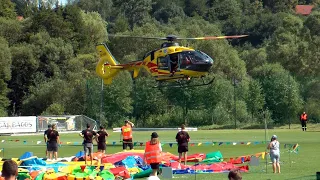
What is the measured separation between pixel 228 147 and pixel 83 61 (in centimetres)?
5673

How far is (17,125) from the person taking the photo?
66.6 meters

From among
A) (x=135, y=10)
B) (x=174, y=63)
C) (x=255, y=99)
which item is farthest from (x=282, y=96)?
(x=135, y=10)

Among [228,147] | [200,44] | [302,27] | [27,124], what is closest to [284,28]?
[302,27]

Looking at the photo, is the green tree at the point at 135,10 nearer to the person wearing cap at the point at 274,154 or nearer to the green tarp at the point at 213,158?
the green tarp at the point at 213,158

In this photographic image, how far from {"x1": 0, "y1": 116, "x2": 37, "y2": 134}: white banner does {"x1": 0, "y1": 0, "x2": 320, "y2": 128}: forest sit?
1118cm

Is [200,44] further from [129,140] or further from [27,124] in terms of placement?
[129,140]

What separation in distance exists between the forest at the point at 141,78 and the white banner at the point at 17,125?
11.2 metres

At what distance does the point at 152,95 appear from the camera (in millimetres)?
79812

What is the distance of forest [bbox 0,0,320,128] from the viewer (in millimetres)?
76688

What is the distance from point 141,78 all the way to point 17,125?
58.0 ft

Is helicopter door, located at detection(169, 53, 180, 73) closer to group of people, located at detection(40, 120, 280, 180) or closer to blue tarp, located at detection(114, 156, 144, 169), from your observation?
group of people, located at detection(40, 120, 280, 180)

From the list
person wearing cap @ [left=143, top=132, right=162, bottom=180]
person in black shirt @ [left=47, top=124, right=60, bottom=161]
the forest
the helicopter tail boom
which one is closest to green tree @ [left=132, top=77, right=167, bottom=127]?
the forest

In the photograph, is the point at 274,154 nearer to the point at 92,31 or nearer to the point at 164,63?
Result: the point at 164,63

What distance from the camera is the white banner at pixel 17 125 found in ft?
215
